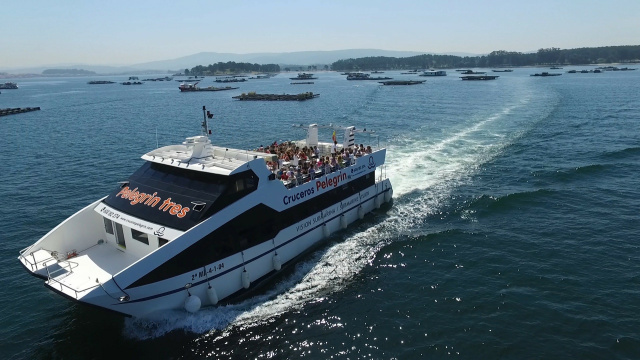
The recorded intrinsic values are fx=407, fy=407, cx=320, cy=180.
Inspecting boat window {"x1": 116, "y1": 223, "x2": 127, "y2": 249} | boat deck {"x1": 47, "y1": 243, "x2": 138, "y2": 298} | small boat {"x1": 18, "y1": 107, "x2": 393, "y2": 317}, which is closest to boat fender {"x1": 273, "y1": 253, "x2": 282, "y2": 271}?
small boat {"x1": 18, "y1": 107, "x2": 393, "y2": 317}

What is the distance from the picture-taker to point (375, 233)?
70.5 feet

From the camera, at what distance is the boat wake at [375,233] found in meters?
14.0

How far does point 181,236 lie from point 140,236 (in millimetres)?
2688

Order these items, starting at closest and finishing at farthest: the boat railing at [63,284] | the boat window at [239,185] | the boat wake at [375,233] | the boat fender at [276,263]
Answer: the boat railing at [63,284] → the boat wake at [375,233] → the boat window at [239,185] → the boat fender at [276,263]

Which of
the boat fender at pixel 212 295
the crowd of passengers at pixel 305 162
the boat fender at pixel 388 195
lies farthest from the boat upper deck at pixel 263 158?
the boat fender at pixel 212 295

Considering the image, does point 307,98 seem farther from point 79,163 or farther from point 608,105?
point 79,163

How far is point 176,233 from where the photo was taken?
46.1 feet

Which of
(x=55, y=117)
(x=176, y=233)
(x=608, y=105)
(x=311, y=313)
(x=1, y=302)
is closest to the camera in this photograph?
(x=176, y=233)

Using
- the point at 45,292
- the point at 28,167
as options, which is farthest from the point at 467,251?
the point at 28,167

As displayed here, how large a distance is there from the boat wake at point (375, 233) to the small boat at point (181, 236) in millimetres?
630

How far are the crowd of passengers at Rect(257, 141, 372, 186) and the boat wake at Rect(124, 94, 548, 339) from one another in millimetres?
3637

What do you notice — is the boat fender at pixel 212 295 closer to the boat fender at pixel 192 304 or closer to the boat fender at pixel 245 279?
the boat fender at pixel 192 304

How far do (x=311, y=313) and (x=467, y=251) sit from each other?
28.0 ft

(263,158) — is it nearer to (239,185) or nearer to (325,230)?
(239,185)
